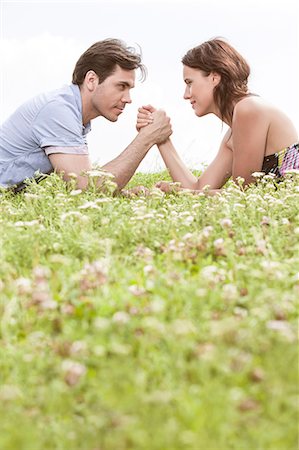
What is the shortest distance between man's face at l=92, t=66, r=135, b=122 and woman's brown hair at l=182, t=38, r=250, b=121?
0.77 meters

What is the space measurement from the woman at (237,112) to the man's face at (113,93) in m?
0.41

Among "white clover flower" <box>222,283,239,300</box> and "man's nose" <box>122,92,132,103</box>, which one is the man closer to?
"man's nose" <box>122,92,132,103</box>

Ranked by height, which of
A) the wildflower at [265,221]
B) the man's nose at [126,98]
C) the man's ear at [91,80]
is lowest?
the wildflower at [265,221]

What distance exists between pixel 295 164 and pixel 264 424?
512 centimetres

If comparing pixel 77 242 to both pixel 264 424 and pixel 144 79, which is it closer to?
pixel 264 424

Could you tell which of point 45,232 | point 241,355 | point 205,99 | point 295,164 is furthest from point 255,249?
point 205,99

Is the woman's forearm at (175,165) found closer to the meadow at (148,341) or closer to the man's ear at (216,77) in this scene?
the man's ear at (216,77)

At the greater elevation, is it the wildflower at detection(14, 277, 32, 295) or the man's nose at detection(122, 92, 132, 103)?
the man's nose at detection(122, 92, 132, 103)

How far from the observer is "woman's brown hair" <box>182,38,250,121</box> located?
24.1 feet

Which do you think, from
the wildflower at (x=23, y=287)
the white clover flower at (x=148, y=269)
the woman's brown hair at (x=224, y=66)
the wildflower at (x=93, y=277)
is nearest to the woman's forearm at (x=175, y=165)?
the woman's brown hair at (x=224, y=66)

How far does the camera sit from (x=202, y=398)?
7.20 feet

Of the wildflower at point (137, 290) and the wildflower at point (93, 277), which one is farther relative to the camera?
the wildflower at point (93, 277)

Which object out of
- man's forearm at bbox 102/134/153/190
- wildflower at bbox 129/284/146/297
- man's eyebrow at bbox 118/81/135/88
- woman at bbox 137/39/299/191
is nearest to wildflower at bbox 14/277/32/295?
wildflower at bbox 129/284/146/297

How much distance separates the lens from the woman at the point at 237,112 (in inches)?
275
